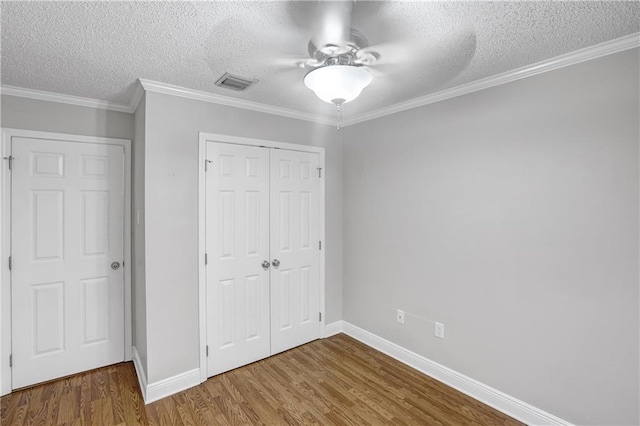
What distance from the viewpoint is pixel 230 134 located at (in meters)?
2.88

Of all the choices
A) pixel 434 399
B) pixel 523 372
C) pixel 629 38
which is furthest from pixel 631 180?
pixel 434 399

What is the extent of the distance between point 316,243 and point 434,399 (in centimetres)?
176

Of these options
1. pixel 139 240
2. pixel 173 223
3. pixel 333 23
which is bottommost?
pixel 139 240

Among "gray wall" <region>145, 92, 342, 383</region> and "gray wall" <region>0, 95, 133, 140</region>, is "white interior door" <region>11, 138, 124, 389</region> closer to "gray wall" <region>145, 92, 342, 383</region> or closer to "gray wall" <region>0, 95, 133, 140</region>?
"gray wall" <region>0, 95, 133, 140</region>

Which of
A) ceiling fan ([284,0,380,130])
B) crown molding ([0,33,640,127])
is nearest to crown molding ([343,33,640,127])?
crown molding ([0,33,640,127])

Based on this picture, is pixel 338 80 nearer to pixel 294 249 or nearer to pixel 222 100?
pixel 222 100

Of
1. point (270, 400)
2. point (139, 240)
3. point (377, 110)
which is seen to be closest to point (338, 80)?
point (377, 110)

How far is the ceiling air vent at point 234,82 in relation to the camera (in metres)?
2.35

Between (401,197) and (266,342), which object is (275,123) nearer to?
(401,197)

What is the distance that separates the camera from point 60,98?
2.67m

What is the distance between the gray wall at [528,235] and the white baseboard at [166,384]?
5.92 feet

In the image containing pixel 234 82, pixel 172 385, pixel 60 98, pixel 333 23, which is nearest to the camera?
pixel 333 23

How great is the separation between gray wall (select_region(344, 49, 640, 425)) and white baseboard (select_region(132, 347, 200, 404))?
5.92 ft

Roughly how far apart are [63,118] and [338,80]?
2467mm
